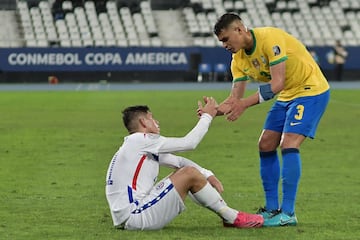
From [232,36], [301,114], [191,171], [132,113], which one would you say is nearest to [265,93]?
[301,114]

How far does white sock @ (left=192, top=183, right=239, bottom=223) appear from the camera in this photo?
922cm

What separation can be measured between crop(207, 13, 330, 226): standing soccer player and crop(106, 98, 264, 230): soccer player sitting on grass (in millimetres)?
577

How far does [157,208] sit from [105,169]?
5.71 meters

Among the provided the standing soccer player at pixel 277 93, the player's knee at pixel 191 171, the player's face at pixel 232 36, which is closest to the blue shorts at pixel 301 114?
the standing soccer player at pixel 277 93

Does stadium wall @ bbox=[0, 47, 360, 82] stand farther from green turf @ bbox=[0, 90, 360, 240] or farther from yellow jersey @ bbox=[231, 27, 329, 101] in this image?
yellow jersey @ bbox=[231, 27, 329, 101]

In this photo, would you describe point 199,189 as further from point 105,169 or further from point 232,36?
point 105,169

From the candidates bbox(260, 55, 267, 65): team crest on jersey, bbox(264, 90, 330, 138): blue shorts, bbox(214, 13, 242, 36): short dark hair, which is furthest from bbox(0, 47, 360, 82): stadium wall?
bbox(214, 13, 242, 36): short dark hair

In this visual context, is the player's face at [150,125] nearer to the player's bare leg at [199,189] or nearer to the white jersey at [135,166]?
the white jersey at [135,166]

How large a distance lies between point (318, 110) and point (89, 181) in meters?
4.27

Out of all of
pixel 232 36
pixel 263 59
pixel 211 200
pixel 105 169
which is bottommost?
pixel 105 169

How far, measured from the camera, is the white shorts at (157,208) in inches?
359

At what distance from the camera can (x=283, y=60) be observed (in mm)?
9703

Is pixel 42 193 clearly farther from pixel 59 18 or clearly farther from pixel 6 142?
pixel 59 18

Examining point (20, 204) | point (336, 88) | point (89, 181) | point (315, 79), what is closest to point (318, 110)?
point (315, 79)
